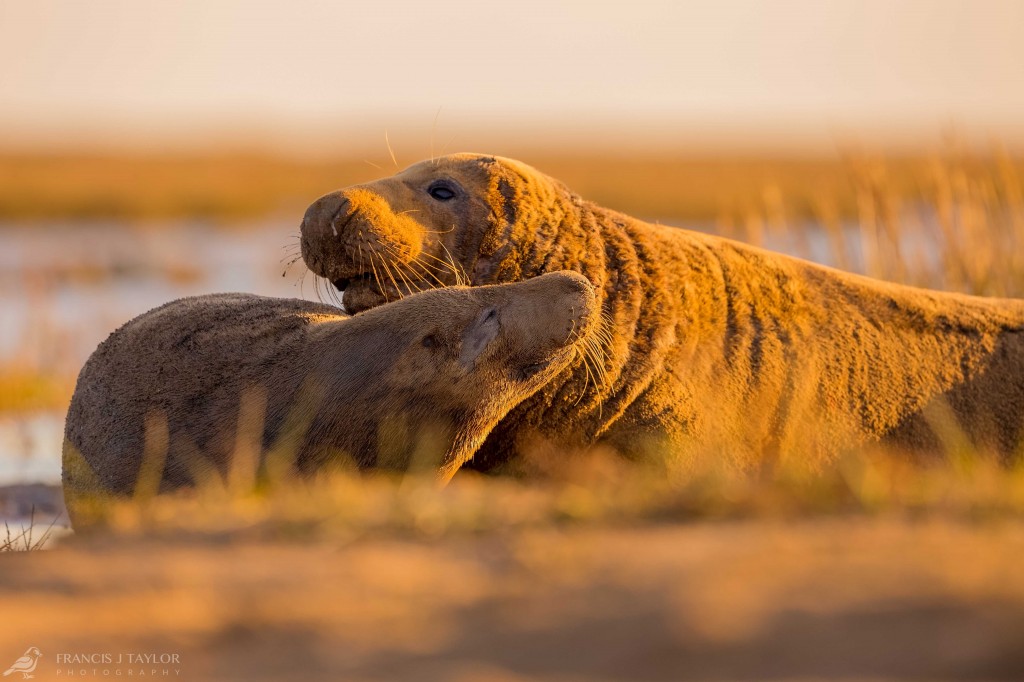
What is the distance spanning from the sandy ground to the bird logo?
0.04 metres

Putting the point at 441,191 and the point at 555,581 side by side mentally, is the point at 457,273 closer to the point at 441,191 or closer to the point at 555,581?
the point at 441,191

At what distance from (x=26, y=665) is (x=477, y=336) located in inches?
116

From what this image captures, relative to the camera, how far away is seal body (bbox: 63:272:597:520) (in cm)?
610

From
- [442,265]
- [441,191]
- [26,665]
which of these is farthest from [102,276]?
[26,665]

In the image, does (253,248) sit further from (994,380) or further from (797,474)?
(797,474)

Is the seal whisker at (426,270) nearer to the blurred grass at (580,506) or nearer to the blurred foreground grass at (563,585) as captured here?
the blurred grass at (580,506)

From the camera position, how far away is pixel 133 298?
60.2 feet

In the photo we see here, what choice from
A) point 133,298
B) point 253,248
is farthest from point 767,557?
point 253,248

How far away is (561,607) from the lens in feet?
12.3

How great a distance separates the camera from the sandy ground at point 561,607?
3441 millimetres

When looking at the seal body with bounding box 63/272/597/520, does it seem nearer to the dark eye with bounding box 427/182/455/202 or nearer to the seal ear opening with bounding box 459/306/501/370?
the seal ear opening with bounding box 459/306/501/370

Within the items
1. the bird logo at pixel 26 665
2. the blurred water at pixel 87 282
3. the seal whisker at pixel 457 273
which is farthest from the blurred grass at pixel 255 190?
the bird logo at pixel 26 665

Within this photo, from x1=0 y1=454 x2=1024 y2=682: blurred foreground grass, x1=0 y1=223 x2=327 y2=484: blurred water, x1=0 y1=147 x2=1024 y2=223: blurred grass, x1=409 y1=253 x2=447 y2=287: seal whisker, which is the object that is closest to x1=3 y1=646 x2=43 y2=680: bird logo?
x1=0 y1=454 x2=1024 y2=682: blurred foreground grass

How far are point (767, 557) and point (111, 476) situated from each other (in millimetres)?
3303
